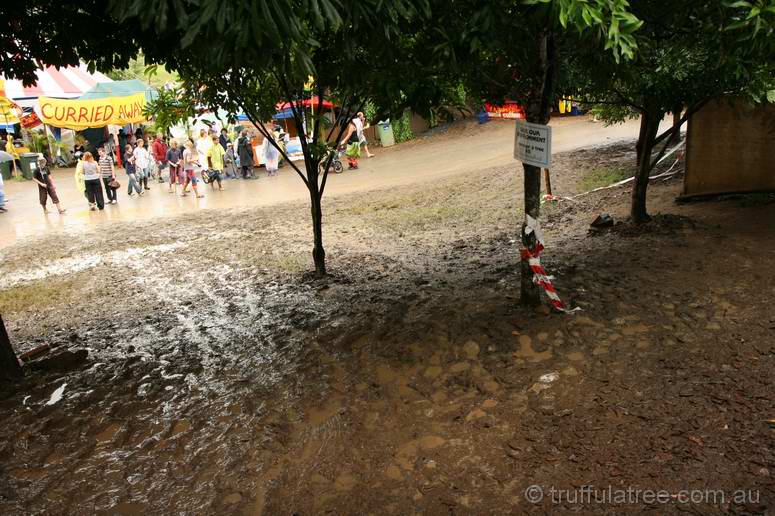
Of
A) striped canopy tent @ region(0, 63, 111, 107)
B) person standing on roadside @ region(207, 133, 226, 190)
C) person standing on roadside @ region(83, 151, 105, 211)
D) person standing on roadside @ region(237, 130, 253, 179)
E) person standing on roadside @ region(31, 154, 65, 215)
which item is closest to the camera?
person standing on roadside @ region(31, 154, 65, 215)

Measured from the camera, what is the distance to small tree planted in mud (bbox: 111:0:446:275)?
2.98 meters

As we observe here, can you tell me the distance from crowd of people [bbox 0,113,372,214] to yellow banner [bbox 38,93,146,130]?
2960 mm

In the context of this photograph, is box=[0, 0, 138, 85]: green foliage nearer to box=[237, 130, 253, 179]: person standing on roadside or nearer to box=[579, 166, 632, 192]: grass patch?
box=[579, 166, 632, 192]: grass patch

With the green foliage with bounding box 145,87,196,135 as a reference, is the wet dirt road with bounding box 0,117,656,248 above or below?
below

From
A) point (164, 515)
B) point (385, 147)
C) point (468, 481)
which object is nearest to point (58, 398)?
point (164, 515)

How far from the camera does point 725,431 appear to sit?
4.14 metres

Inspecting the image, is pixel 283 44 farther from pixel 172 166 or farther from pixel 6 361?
pixel 172 166

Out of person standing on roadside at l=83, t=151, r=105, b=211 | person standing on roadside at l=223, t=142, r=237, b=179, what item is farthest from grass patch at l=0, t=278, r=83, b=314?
person standing on roadside at l=223, t=142, r=237, b=179

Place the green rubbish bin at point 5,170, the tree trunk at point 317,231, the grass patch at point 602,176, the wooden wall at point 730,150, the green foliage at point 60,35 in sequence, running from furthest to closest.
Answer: the green rubbish bin at point 5,170 < the grass patch at point 602,176 < the wooden wall at point 730,150 < the tree trunk at point 317,231 < the green foliage at point 60,35

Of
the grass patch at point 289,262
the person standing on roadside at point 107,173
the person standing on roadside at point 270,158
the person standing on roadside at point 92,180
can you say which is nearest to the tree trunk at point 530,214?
the grass patch at point 289,262

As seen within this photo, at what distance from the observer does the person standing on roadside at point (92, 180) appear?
1720cm

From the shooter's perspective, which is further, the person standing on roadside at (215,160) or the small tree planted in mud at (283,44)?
the person standing on roadside at (215,160)

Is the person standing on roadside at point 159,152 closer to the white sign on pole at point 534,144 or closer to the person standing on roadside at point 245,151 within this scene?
the person standing on roadside at point 245,151

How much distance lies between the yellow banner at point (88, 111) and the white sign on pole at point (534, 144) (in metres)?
20.9
